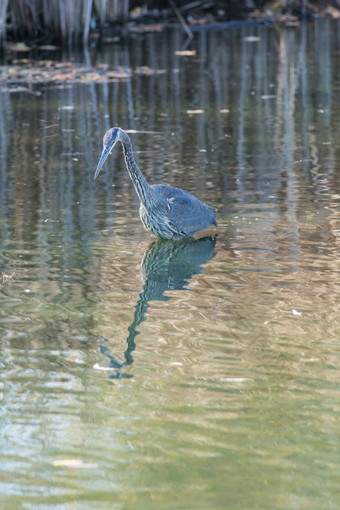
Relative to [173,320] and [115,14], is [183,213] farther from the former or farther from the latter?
[115,14]

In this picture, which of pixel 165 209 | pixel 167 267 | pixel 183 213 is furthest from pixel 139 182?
pixel 167 267

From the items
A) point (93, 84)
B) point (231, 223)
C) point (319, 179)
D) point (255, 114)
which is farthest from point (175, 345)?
point (93, 84)

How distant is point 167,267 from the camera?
283 inches

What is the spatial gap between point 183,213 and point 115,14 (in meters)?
15.4

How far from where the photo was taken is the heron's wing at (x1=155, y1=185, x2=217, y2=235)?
7535 mm

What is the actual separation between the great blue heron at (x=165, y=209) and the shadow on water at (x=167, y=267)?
0.40 feet

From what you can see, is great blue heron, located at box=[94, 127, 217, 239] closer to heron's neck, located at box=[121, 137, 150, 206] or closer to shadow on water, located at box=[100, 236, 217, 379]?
heron's neck, located at box=[121, 137, 150, 206]

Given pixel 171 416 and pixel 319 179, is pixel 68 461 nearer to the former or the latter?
pixel 171 416

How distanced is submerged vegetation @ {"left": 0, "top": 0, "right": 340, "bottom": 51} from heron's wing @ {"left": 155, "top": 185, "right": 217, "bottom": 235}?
1052 cm

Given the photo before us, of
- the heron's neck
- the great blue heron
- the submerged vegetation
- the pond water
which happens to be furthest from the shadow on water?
the submerged vegetation

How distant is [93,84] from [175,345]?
35.4 feet

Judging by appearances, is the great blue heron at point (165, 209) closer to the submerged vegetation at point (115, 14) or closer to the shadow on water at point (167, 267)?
the shadow on water at point (167, 267)

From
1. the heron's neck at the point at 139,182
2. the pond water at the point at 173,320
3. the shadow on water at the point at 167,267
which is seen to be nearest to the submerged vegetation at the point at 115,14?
the pond water at the point at 173,320

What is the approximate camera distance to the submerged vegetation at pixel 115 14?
63.2ft
